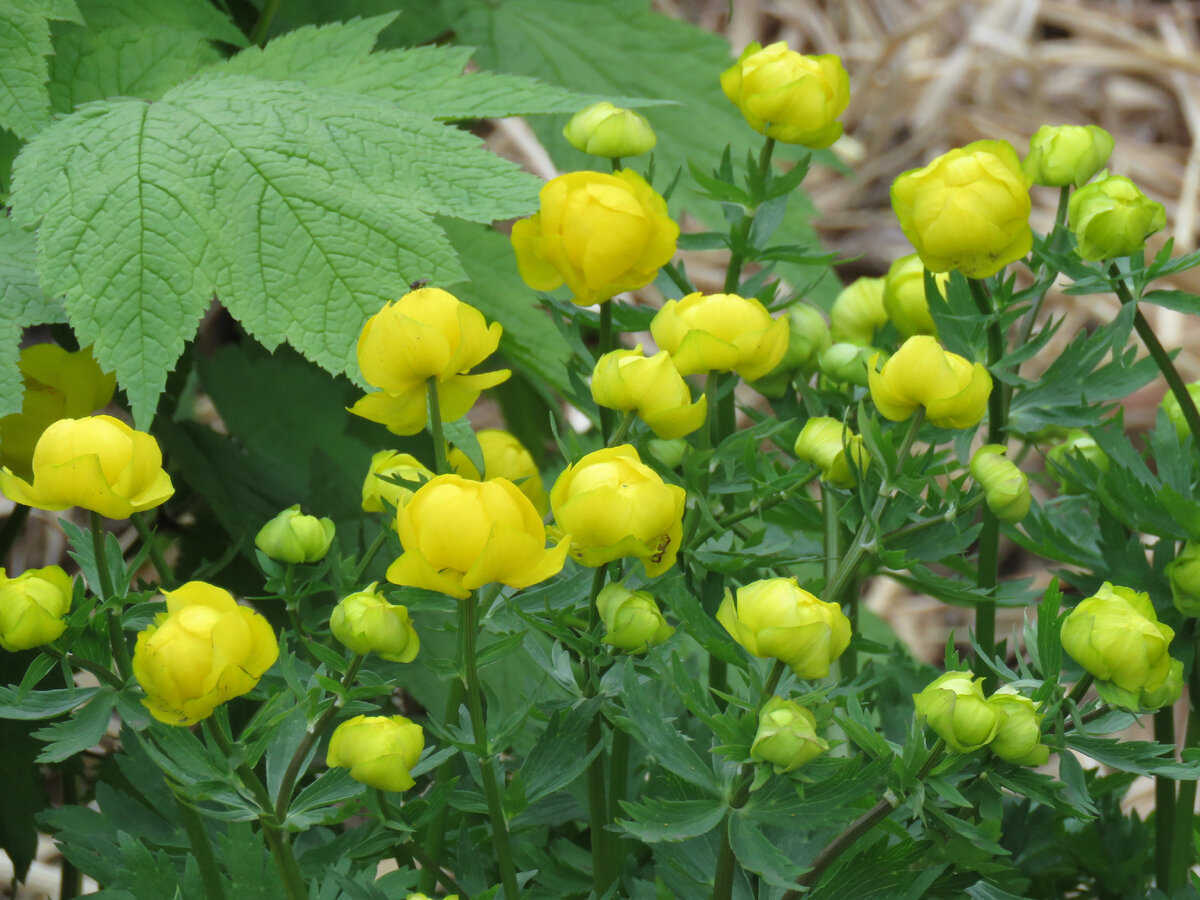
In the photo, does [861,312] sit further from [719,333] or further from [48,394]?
[48,394]

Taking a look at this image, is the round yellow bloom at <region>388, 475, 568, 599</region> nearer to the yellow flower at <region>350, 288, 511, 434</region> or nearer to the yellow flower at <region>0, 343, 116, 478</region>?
the yellow flower at <region>350, 288, 511, 434</region>

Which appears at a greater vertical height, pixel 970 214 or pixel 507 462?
pixel 970 214

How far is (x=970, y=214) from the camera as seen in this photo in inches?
20.7

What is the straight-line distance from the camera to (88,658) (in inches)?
20.2

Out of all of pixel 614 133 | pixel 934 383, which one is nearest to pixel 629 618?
pixel 934 383

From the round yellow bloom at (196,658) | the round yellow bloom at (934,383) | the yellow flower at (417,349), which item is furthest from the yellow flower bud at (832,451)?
the round yellow bloom at (196,658)

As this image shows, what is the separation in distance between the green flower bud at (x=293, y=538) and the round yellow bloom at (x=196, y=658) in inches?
2.9

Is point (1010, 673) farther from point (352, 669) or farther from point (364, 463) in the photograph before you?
point (364, 463)

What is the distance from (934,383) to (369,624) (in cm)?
24

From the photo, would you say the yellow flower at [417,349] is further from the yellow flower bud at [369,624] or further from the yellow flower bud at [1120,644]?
the yellow flower bud at [1120,644]

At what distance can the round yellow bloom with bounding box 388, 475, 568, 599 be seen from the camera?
417 millimetres

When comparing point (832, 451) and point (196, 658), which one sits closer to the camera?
point (196, 658)

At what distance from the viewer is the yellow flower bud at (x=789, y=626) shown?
0.44 m

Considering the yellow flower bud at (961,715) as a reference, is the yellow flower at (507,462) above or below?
below
